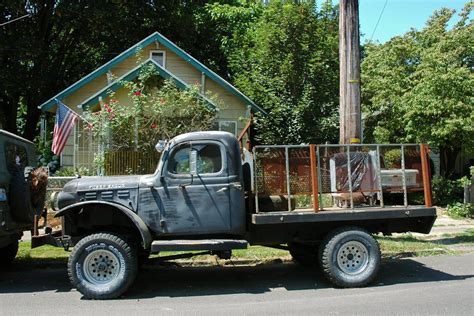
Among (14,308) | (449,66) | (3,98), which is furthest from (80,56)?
(14,308)

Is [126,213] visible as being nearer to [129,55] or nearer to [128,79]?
[128,79]

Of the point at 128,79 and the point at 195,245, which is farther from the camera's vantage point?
the point at 128,79

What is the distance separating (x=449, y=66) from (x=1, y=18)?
723 inches

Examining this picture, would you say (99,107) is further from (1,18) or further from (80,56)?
(80,56)

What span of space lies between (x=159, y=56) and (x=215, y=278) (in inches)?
496

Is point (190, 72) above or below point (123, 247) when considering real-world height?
above

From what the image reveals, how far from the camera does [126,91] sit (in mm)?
17562

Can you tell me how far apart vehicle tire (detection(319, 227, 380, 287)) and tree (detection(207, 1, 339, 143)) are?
9.31m

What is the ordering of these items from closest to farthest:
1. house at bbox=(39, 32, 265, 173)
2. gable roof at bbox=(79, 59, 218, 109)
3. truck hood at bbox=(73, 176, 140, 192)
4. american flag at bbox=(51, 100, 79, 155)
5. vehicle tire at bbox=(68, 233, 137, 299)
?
1. vehicle tire at bbox=(68, 233, 137, 299)
2. truck hood at bbox=(73, 176, 140, 192)
3. american flag at bbox=(51, 100, 79, 155)
4. gable roof at bbox=(79, 59, 218, 109)
5. house at bbox=(39, 32, 265, 173)

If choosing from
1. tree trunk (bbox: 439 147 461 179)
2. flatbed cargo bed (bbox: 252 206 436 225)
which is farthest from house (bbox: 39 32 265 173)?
flatbed cargo bed (bbox: 252 206 436 225)

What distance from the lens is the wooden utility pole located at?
977 cm

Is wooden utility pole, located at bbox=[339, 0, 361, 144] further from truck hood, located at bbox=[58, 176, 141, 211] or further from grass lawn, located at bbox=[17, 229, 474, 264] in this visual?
truck hood, located at bbox=[58, 176, 141, 211]

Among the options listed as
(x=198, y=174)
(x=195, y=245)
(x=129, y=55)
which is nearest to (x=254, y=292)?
(x=195, y=245)

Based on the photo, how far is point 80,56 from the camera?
2619cm
